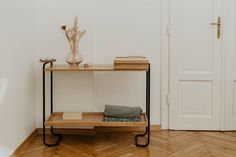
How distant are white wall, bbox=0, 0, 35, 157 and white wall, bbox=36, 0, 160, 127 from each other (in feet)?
0.62

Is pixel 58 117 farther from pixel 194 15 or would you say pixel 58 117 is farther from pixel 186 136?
pixel 194 15

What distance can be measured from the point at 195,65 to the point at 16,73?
73.1 inches

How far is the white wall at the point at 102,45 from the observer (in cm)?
321

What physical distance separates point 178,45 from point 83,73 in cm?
107

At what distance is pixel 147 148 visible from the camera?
9.42 ft

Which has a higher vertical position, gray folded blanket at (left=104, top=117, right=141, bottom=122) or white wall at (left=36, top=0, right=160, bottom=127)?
white wall at (left=36, top=0, right=160, bottom=127)

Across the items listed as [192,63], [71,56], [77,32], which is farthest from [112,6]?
[192,63]

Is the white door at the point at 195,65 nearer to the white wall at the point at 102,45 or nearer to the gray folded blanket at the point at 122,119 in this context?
the white wall at the point at 102,45

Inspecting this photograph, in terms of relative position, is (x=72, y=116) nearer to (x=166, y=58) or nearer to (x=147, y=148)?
(x=147, y=148)

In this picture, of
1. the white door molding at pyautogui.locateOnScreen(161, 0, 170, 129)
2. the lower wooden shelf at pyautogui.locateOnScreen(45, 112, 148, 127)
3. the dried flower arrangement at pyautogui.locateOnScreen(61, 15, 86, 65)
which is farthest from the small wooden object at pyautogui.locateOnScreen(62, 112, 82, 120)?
the white door molding at pyautogui.locateOnScreen(161, 0, 170, 129)

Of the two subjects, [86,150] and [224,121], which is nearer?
[86,150]

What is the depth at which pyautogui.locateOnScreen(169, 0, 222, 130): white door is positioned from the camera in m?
3.33

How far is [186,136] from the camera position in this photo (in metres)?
3.22

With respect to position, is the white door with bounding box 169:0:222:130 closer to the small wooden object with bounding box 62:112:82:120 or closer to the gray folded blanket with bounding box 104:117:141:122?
the gray folded blanket with bounding box 104:117:141:122
